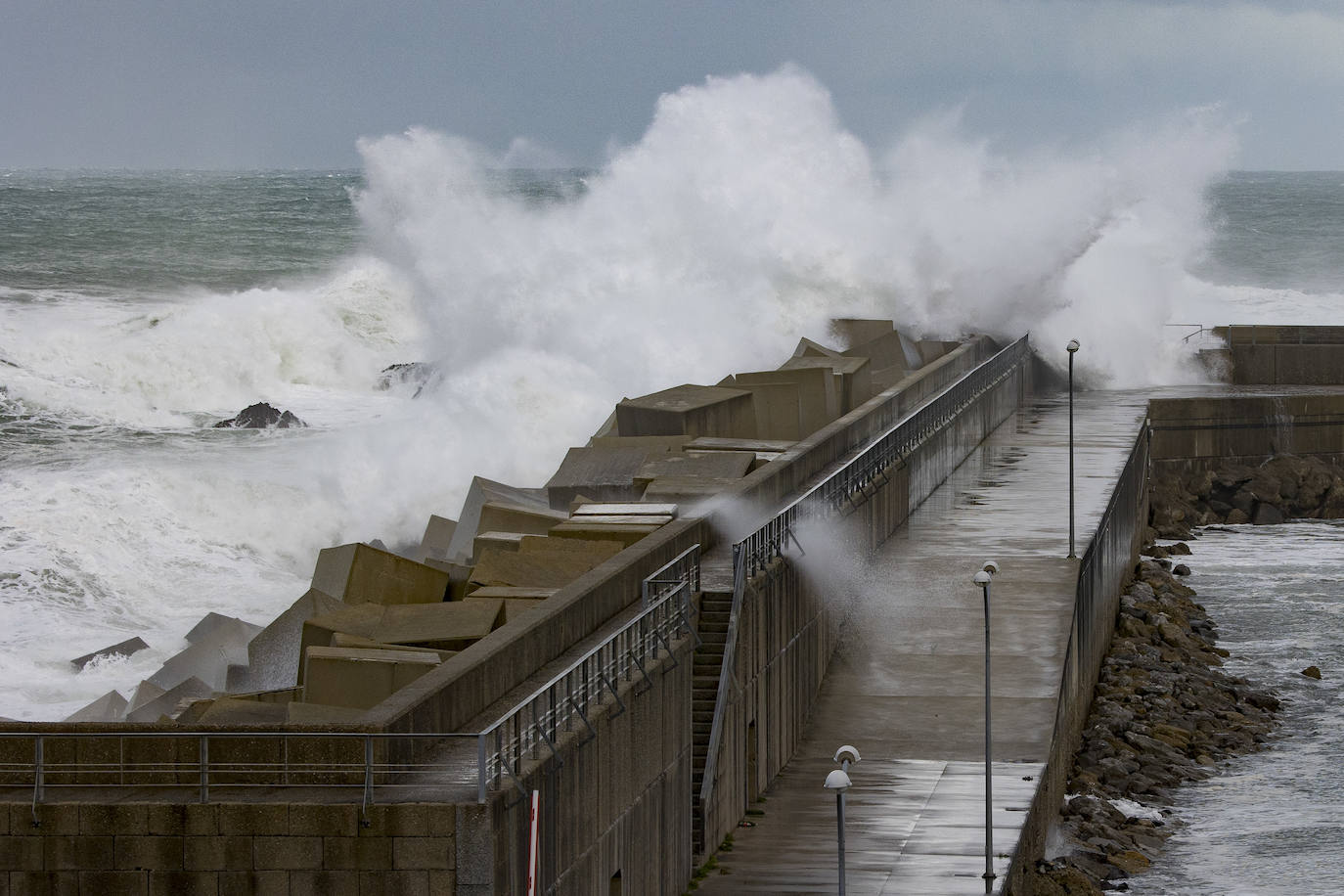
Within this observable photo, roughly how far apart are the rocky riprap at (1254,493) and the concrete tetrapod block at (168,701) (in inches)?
950

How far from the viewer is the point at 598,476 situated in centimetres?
1878

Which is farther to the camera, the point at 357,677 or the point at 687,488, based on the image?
the point at 687,488

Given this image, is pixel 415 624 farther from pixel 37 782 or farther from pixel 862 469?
pixel 862 469

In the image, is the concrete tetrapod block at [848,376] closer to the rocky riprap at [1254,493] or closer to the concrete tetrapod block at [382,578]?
the rocky riprap at [1254,493]

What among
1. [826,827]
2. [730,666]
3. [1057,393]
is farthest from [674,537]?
[1057,393]

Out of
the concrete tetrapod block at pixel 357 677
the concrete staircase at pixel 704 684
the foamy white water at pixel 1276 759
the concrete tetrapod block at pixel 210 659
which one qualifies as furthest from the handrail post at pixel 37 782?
the foamy white water at pixel 1276 759

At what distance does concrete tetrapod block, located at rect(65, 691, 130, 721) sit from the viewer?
12703 mm

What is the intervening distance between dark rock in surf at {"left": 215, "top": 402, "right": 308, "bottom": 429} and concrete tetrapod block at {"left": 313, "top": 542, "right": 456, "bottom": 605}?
2053cm

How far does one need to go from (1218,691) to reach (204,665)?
11.2m

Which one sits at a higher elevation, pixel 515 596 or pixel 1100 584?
pixel 515 596

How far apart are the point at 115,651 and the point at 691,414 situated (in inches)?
280

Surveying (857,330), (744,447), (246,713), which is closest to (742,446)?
(744,447)

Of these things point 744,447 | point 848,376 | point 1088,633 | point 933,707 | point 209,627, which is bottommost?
point 933,707

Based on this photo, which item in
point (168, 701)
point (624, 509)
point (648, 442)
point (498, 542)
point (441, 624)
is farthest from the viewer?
point (648, 442)
